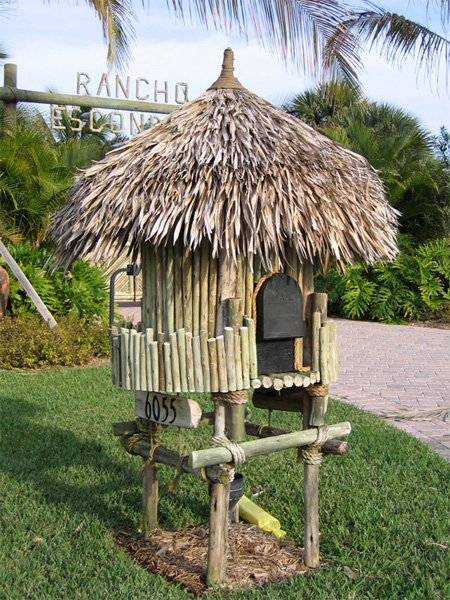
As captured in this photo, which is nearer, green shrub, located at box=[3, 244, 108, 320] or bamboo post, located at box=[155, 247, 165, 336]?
bamboo post, located at box=[155, 247, 165, 336]

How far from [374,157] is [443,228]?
2800 mm

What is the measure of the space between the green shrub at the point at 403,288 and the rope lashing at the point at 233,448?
1255 centimetres

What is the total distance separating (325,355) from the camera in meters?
3.67

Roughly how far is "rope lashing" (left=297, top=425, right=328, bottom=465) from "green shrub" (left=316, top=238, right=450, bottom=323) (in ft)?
39.5

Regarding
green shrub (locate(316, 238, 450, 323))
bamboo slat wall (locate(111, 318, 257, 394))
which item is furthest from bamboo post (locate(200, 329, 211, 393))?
green shrub (locate(316, 238, 450, 323))

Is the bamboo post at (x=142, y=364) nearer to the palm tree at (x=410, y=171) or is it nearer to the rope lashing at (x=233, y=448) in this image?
the rope lashing at (x=233, y=448)

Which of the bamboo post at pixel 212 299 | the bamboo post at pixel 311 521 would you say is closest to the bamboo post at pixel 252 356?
the bamboo post at pixel 212 299

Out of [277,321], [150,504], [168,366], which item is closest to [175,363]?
[168,366]

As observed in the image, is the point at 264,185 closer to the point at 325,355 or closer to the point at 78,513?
the point at 325,355

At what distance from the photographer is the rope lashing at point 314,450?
380cm

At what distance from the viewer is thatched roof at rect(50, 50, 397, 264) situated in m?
3.25

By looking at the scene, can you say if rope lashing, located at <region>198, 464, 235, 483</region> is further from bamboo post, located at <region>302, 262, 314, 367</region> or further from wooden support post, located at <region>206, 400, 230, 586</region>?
bamboo post, located at <region>302, 262, 314, 367</region>

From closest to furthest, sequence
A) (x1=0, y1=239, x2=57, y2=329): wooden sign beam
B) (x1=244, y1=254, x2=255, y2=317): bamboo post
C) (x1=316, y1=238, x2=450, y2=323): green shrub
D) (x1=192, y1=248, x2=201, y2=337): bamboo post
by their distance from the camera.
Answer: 1. (x1=192, y1=248, x2=201, y2=337): bamboo post
2. (x1=244, y1=254, x2=255, y2=317): bamboo post
3. (x1=0, y1=239, x2=57, y2=329): wooden sign beam
4. (x1=316, y1=238, x2=450, y2=323): green shrub

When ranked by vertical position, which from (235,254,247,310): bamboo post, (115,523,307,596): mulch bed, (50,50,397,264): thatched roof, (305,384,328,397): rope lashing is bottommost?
(115,523,307,596): mulch bed
